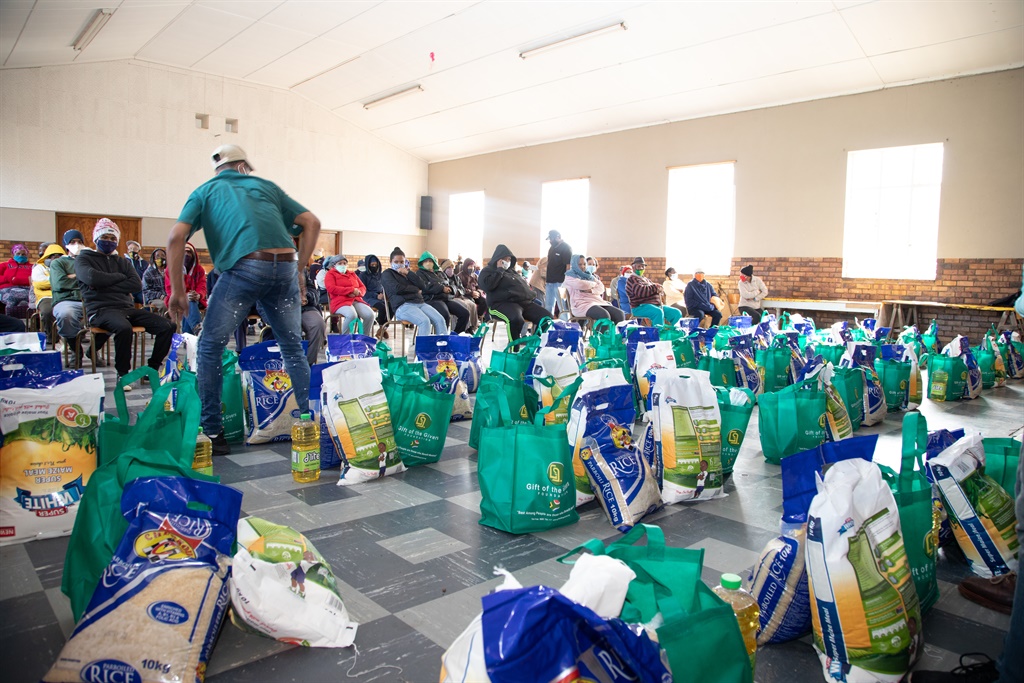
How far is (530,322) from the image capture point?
5.94 m

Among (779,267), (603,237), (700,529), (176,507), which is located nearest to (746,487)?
(700,529)

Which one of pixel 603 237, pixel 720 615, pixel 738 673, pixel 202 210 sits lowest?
pixel 738 673

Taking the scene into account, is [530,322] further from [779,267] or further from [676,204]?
[676,204]

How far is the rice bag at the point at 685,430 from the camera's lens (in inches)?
95.8

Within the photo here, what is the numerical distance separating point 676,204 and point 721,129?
149 cm

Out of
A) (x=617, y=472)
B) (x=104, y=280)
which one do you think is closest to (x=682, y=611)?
(x=617, y=472)

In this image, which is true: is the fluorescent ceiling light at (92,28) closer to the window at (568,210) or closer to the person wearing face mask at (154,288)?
the person wearing face mask at (154,288)

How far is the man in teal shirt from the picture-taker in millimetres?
2830

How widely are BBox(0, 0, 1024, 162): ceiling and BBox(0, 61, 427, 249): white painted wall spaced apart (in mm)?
465

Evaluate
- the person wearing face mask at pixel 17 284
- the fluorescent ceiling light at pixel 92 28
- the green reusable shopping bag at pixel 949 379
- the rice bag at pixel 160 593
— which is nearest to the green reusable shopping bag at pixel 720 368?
the green reusable shopping bag at pixel 949 379

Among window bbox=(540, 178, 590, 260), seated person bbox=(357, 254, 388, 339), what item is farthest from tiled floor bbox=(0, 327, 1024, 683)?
window bbox=(540, 178, 590, 260)

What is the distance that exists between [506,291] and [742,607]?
4428 millimetres

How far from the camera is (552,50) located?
418 inches

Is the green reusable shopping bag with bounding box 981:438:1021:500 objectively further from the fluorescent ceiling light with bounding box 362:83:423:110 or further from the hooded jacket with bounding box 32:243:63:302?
the fluorescent ceiling light with bounding box 362:83:423:110
